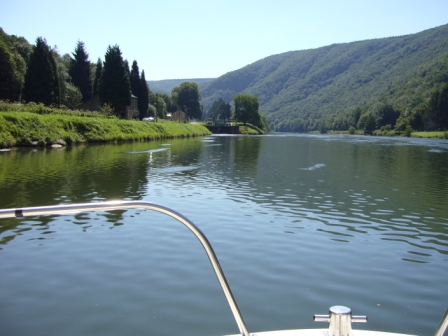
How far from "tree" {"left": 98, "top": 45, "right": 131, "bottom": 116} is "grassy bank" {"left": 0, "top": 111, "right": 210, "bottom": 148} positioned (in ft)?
25.4

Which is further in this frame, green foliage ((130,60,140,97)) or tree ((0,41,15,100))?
green foliage ((130,60,140,97))

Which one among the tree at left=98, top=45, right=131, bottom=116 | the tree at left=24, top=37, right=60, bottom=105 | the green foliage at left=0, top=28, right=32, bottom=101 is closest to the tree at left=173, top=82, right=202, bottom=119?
the tree at left=98, top=45, right=131, bottom=116

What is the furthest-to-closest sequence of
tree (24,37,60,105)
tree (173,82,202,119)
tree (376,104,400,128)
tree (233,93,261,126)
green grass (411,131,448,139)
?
1. tree (173,82,202,119)
2. tree (233,93,261,126)
3. tree (376,104,400,128)
4. green grass (411,131,448,139)
5. tree (24,37,60,105)

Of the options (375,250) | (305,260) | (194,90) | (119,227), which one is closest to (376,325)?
(305,260)

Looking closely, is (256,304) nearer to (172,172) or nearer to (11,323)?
(11,323)

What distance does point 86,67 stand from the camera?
8669cm

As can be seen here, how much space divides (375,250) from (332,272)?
1.79 meters

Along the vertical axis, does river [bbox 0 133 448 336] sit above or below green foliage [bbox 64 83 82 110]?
below

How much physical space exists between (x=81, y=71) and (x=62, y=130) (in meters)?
47.7

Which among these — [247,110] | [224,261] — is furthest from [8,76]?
[247,110]

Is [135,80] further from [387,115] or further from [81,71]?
[387,115]

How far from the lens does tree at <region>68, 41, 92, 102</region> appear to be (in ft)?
281

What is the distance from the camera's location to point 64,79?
246 ft

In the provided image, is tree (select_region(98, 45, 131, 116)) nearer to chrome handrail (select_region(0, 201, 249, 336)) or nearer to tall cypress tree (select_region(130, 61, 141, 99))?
tall cypress tree (select_region(130, 61, 141, 99))
